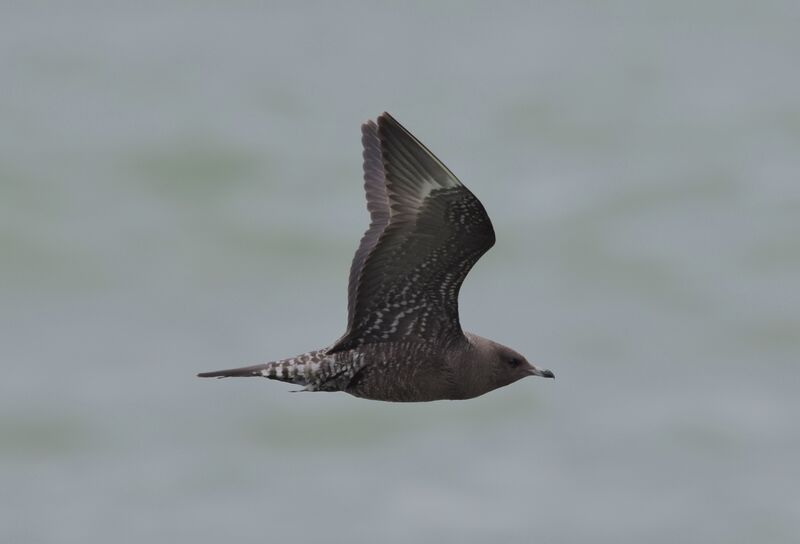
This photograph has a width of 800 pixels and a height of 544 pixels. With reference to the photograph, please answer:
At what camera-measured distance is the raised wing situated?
31.0ft

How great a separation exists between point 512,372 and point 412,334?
2.77 feet

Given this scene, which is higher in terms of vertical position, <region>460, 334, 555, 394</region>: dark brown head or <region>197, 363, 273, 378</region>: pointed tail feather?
<region>460, 334, 555, 394</region>: dark brown head

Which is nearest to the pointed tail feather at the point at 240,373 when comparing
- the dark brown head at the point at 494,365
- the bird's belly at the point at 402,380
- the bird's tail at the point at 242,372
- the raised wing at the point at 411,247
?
the bird's tail at the point at 242,372

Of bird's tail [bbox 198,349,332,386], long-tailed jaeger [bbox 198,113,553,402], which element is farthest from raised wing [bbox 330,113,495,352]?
bird's tail [bbox 198,349,332,386]

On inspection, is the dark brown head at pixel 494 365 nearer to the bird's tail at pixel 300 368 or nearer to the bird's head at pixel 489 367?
the bird's head at pixel 489 367

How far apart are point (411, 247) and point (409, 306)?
1.71 ft

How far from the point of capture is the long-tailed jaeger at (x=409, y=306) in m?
9.52

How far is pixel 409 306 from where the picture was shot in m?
10.1

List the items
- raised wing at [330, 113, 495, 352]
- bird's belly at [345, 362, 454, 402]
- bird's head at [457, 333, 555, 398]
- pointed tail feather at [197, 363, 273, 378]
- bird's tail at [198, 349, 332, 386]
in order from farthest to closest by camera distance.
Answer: bird's head at [457, 333, 555, 398]
bird's belly at [345, 362, 454, 402]
bird's tail at [198, 349, 332, 386]
pointed tail feather at [197, 363, 273, 378]
raised wing at [330, 113, 495, 352]

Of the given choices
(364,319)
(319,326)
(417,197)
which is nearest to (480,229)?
(417,197)

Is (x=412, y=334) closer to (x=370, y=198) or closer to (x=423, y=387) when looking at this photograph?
(x=423, y=387)

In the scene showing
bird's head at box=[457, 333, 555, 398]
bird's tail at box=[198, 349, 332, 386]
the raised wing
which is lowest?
bird's tail at box=[198, 349, 332, 386]

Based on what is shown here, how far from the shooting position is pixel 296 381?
10.1 meters

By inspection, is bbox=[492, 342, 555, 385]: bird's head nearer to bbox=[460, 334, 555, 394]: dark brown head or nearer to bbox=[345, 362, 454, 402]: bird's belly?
bbox=[460, 334, 555, 394]: dark brown head
